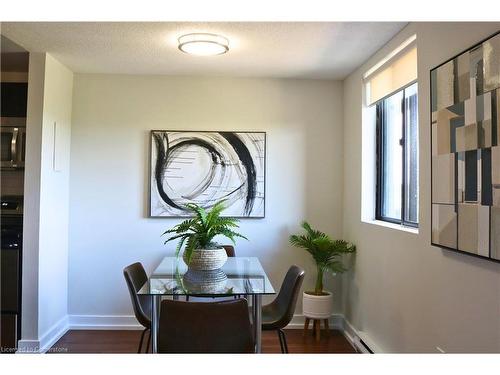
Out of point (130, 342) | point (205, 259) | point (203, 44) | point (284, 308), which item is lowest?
point (130, 342)

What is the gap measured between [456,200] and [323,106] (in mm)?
2340

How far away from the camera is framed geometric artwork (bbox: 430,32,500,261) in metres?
1.82

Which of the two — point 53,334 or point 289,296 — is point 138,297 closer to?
point 289,296

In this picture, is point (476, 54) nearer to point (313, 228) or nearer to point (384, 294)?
point (384, 294)

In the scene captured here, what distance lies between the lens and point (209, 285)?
2496 millimetres

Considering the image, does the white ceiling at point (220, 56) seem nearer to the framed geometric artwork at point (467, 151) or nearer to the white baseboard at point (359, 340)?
the framed geometric artwork at point (467, 151)

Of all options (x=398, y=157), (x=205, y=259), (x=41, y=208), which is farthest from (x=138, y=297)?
(x=398, y=157)

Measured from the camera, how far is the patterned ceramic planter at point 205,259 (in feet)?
9.14

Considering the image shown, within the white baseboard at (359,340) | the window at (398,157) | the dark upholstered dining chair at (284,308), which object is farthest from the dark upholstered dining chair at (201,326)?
the white baseboard at (359,340)

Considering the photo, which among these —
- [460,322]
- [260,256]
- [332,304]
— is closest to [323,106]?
[260,256]

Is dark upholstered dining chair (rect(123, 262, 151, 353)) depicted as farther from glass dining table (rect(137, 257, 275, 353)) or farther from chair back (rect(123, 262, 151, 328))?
glass dining table (rect(137, 257, 275, 353))

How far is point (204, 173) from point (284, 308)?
163cm

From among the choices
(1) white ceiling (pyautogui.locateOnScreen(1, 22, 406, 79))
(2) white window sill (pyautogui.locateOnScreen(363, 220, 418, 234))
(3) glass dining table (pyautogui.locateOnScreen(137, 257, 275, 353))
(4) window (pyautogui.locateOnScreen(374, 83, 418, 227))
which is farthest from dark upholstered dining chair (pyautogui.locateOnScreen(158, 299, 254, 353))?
(1) white ceiling (pyautogui.locateOnScreen(1, 22, 406, 79))

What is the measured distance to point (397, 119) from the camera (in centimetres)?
329
